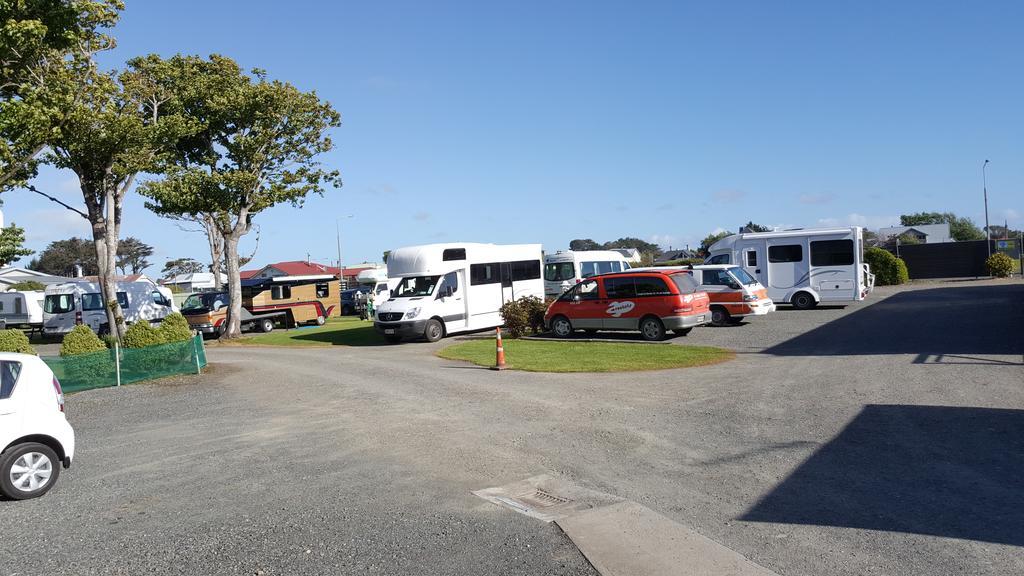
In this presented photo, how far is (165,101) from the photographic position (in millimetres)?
20016

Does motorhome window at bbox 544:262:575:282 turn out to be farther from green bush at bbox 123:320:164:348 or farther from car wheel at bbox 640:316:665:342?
green bush at bbox 123:320:164:348

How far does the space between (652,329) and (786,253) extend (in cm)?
955

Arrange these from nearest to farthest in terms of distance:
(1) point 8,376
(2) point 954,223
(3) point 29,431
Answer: (3) point 29,431
(1) point 8,376
(2) point 954,223

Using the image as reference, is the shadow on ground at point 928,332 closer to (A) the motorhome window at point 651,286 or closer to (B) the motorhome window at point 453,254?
(A) the motorhome window at point 651,286

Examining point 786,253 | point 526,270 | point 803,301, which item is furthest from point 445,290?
point 803,301

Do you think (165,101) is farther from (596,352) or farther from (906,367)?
(906,367)

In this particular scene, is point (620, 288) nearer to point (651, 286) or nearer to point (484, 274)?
point (651, 286)

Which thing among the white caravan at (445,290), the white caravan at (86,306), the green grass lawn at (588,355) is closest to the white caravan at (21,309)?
the white caravan at (86,306)

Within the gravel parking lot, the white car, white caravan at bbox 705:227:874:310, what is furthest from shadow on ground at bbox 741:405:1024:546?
white caravan at bbox 705:227:874:310

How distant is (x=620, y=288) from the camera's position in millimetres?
20359

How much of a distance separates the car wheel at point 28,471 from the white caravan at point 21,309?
27591mm

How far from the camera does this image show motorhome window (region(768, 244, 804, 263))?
26.4m

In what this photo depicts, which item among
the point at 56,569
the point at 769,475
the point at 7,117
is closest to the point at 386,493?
the point at 56,569

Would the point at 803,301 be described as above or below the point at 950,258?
below
